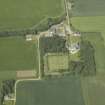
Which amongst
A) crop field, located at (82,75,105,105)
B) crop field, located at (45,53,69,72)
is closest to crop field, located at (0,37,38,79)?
crop field, located at (45,53,69,72)

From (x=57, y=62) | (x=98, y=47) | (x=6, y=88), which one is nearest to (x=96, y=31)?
(x=98, y=47)

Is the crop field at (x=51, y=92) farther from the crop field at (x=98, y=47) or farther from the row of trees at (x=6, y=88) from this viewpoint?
the crop field at (x=98, y=47)

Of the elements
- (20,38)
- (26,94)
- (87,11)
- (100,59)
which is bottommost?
(26,94)

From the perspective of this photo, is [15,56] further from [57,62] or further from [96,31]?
[96,31]

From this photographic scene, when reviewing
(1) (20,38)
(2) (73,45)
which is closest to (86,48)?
(2) (73,45)

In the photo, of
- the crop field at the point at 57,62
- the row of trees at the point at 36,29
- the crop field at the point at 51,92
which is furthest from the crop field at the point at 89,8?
the crop field at the point at 51,92

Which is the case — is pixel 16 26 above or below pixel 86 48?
above

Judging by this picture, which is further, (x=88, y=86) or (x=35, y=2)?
(x=35, y=2)

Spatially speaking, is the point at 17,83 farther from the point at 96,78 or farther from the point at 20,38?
Answer: the point at 96,78
